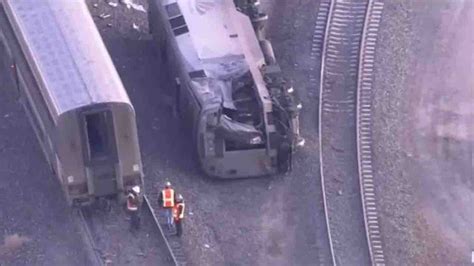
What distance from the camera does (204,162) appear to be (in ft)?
83.4

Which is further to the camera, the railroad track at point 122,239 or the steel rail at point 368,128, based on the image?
the steel rail at point 368,128

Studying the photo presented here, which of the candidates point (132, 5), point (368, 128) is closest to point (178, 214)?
point (368, 128)

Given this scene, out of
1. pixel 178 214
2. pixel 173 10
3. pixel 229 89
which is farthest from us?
pixel 173 10

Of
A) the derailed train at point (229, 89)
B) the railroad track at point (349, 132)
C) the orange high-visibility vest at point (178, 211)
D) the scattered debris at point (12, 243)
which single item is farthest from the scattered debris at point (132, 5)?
the scattered debris at point (12, 243)

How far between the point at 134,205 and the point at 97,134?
1429 mm

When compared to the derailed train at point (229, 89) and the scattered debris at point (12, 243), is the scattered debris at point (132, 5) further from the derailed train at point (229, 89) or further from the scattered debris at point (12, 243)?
the scattered debris at point (12, 243)

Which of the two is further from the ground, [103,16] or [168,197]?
[103,16]

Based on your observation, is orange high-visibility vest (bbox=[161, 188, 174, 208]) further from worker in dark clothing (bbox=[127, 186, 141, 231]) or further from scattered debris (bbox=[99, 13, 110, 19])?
scattered debris (bbox=[99, 13, 110, 19])

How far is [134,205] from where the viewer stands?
23781mm

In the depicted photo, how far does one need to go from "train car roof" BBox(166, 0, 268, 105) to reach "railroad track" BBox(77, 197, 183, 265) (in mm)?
3171

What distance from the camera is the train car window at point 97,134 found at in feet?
76.1

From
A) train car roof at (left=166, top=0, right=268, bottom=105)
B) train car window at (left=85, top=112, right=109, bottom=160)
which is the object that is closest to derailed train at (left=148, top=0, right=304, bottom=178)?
train car roof at (left=166, top=0, right=268, bottom=105)

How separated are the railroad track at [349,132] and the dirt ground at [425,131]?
0.24m

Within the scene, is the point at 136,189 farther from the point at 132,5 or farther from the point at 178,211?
the point at 132,5
